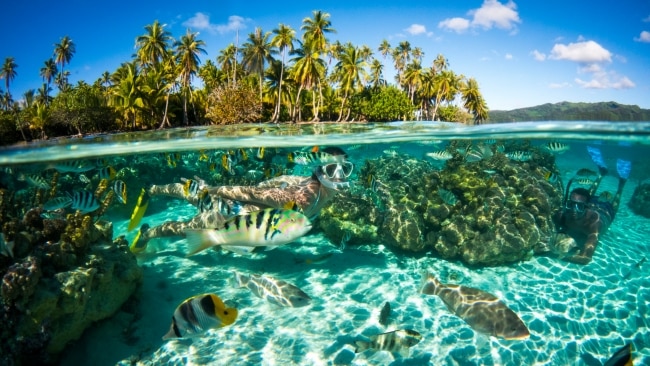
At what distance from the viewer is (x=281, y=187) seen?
8805 millimetres

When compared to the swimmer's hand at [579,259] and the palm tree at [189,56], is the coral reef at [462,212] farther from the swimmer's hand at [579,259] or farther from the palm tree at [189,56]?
the palm tree at [189,56]

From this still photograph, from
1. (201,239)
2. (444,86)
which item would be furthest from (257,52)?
(201,239)

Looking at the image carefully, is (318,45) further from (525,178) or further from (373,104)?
(525,178)

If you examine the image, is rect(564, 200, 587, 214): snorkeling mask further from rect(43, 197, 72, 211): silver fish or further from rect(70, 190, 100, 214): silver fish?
rect(43, 197, 72, 211): silver fish

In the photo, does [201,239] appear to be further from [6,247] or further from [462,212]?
[462,212]

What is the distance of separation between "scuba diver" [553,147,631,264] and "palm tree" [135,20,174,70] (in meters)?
54.3

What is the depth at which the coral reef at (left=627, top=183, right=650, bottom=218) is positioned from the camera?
13969 mm

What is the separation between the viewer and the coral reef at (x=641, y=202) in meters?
14.0

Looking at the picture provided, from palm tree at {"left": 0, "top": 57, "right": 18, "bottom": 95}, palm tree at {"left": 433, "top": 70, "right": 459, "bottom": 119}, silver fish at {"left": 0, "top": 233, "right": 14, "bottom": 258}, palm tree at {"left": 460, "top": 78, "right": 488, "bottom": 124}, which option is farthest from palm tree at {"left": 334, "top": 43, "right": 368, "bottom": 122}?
palm tree at {"left": 0, "top": 57, "right": 18, "bottom": 95}

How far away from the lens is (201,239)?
276cm

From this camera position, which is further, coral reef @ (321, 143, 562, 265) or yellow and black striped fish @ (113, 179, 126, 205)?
coral reef @ (321, 143, 562, 265)

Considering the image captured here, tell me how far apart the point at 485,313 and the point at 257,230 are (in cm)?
409

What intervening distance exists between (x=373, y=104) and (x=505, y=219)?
42.9 metres

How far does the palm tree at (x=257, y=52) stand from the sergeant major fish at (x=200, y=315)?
4516 cm
